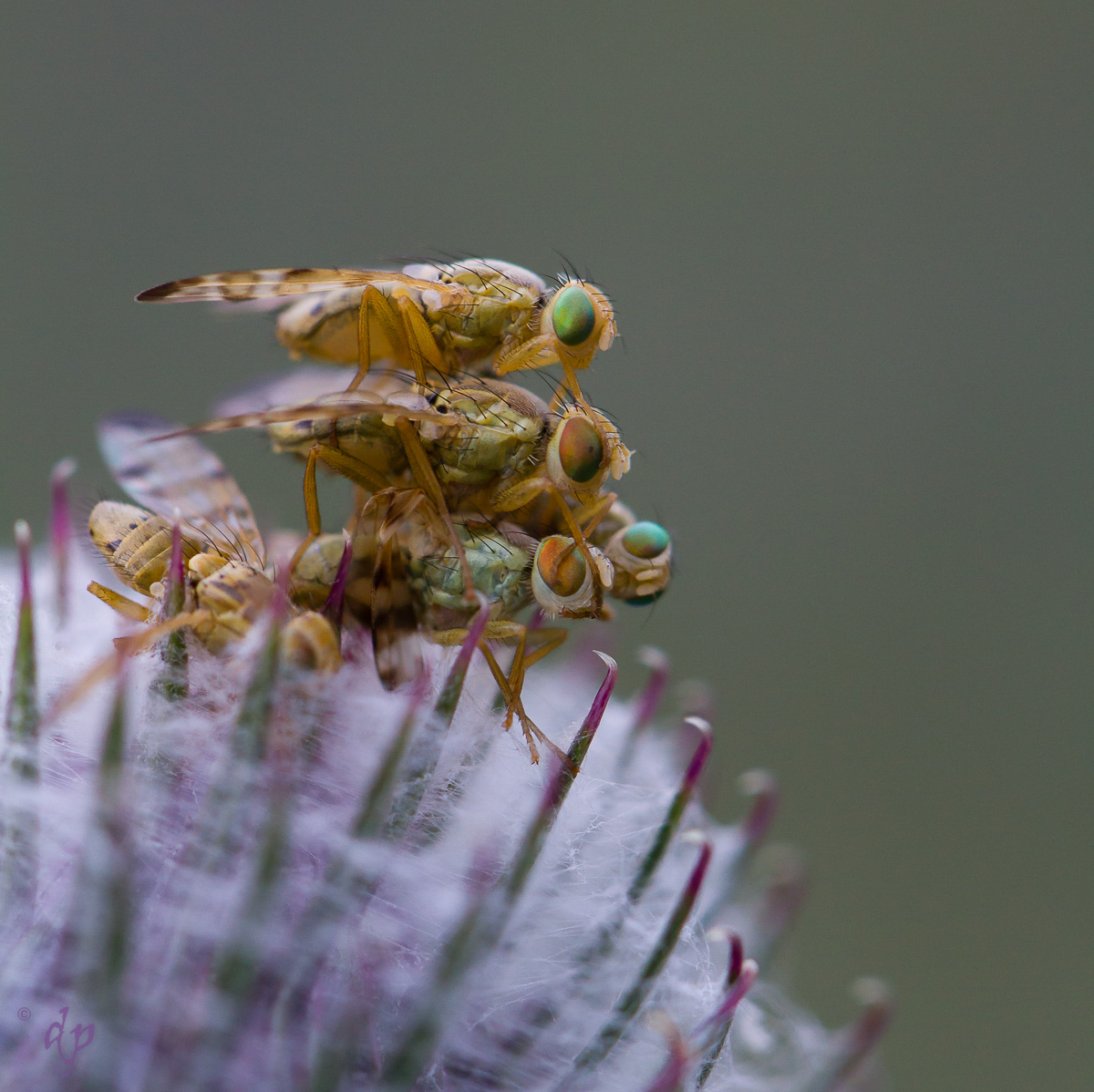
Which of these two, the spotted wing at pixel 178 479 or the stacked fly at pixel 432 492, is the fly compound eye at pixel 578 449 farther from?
the spotted wing at pixel 178 479

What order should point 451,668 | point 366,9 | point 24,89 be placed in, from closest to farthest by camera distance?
1. point 451,668
2. point 24,89
3. point 366,9

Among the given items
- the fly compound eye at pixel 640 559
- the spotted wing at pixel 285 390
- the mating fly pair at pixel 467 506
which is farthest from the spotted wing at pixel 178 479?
the fly compound eye at pixel 640 559

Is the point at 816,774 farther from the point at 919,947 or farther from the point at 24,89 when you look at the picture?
the point at 24,89

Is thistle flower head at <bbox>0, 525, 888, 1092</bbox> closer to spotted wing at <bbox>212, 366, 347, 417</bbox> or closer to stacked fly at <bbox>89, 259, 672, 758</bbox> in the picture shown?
stacked fly at <bbox>89, 259, 672, 758</bbox>

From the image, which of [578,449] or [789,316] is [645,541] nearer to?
[578,449]

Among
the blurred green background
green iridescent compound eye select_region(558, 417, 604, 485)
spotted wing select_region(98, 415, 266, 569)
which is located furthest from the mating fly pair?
the blurred green background

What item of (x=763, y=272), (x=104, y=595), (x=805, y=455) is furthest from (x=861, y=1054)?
(x=763, y=272)
